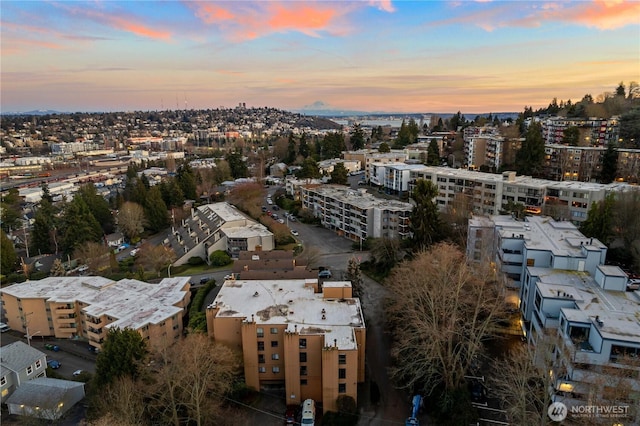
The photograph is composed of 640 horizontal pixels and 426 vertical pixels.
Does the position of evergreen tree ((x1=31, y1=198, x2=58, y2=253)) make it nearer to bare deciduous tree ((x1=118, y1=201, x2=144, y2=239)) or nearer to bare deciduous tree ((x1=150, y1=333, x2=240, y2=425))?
bare deciduous tree ((x1=118, y1=201, x2=144, y2=239))

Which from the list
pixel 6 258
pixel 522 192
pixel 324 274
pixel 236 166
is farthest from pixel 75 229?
pixel 522 192

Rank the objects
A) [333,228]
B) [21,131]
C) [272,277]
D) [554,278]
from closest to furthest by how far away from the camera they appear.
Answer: [554,278] → [272,277] → [333,228] → [21,131]

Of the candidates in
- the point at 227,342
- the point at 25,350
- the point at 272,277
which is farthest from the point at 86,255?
the point at 227,342

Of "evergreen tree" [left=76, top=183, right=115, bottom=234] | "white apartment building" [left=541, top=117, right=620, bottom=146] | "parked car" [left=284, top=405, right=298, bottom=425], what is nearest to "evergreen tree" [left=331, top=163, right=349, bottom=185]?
"evergreen tree" [left=76, top=183, right=115, bottom=234]

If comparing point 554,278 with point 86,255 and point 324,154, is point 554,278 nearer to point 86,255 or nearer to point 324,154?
point 86,255

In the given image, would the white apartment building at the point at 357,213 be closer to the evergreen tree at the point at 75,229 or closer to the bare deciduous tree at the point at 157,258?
the bare deciduous tree at the point at 157,258

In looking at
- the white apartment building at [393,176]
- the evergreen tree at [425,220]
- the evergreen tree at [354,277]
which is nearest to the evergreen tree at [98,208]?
the white apartment building at [393,176]
